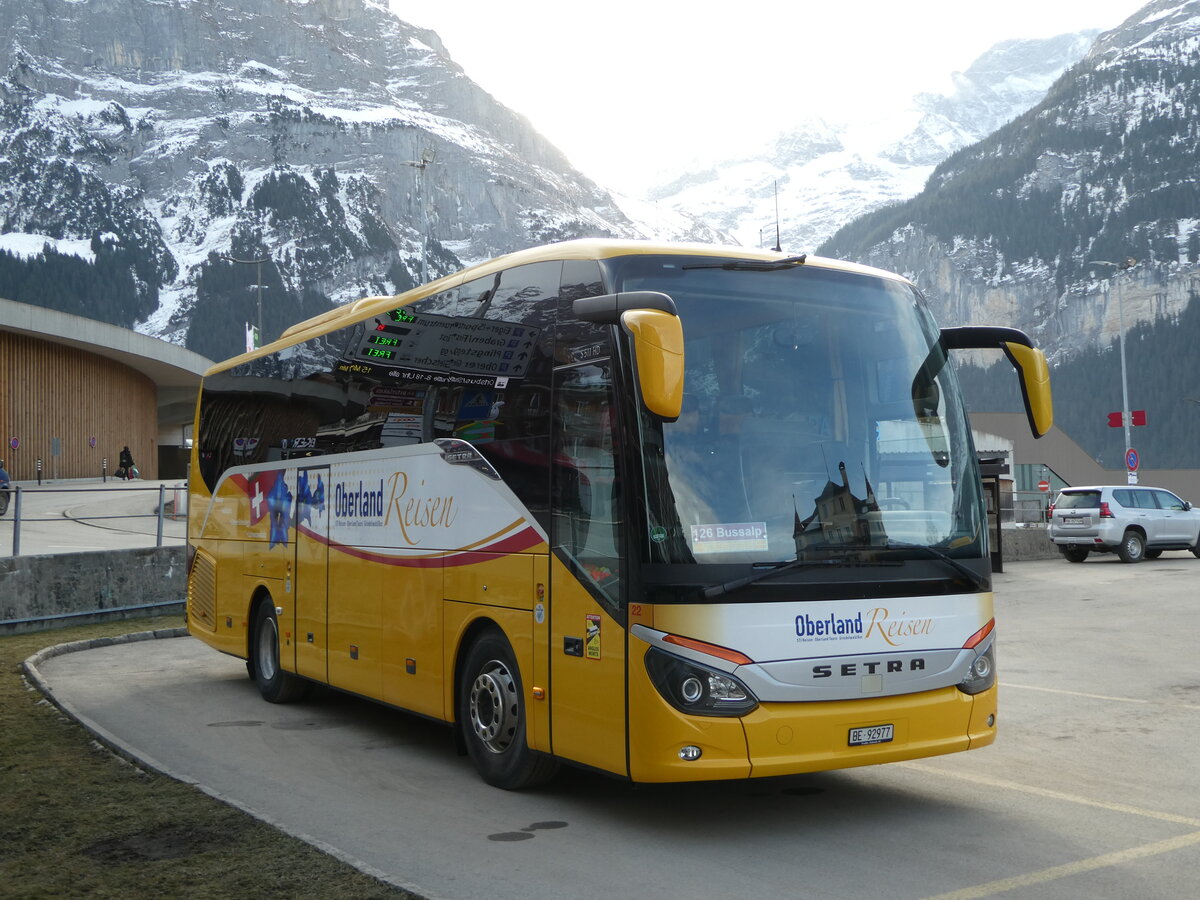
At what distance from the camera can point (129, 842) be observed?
6348mm

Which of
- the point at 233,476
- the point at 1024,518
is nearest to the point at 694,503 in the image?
the point at 233,476

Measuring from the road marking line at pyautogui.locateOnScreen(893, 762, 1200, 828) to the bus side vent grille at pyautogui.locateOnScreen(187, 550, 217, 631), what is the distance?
752 cm

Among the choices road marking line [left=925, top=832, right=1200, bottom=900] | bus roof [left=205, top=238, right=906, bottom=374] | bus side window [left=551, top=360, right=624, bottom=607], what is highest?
bus roof [left=205, top=238, right=906, bottom=374]

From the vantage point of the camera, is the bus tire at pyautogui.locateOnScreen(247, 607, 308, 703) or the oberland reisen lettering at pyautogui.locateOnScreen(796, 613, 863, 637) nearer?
the oberland reisen lettering at pyautogui.locateOnScreen(796, 613, 863, 637)

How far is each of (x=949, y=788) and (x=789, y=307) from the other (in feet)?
9.89

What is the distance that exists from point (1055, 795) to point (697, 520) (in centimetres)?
280

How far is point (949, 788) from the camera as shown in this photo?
7738 mm

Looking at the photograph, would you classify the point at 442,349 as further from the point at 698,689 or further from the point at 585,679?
the point at 698,689

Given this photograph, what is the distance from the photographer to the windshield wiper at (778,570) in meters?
6.42

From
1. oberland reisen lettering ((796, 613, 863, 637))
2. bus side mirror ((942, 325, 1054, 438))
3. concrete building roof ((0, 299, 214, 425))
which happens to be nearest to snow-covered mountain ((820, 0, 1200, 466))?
concrete building roof ((0, 299, 214, 425))

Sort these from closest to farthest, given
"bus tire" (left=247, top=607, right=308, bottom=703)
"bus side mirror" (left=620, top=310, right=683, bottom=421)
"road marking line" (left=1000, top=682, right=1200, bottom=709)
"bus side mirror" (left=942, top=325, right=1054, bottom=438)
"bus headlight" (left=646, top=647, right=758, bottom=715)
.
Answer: "bus side mirror" (left=620, top=310, right=683, bottom=421)
"bus headlight" (left=646, top=647, right=758, bottom=715)
"bus side mirror" (left=942, top=325, right=1054, bottom=438)
"road marking line" (left=1000, top=682, right=1200, bottom=709)
"bus tire" (left=247, top=607, right=308, bottom=703)

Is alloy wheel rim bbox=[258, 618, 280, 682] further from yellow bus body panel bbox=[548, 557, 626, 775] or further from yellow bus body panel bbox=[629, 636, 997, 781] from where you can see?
yellow bus body panel bbox=[629, 636, 997, 781]

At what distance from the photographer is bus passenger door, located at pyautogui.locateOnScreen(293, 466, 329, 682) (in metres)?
10.4

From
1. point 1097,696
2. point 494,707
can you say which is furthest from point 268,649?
point 1097,696
